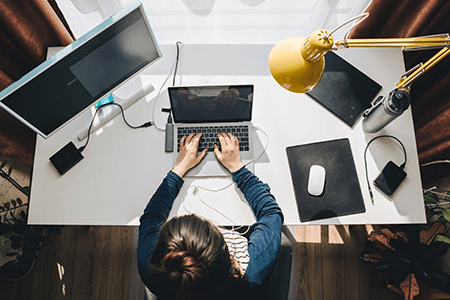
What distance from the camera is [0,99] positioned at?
2.64 feet

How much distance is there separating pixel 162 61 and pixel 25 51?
1.82 feet

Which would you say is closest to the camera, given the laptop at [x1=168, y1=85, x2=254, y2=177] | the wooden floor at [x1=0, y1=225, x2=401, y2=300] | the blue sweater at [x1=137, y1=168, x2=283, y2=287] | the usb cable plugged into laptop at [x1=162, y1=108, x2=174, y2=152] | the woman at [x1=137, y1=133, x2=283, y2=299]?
the woman at [x1=137, y1=133, x2=283, y2=299]

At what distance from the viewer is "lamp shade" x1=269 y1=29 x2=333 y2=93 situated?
0.71 m

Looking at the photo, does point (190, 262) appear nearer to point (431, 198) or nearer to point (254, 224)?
point (254, 224)

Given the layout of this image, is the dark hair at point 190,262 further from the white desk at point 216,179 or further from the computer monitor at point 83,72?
the computer monitor at point 83,72

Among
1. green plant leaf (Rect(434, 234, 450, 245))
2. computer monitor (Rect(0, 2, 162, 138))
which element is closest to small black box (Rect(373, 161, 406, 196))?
green plant leaf (Rect(434, 234, 450, 245))

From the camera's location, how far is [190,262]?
→ 75 cm

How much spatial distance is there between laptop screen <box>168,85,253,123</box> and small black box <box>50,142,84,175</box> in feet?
1.38

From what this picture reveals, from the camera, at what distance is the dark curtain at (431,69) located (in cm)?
111

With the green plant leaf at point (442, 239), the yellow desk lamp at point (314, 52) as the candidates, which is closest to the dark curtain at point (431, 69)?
the green plant leaf at point (442, 239)

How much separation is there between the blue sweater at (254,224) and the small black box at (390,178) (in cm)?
41

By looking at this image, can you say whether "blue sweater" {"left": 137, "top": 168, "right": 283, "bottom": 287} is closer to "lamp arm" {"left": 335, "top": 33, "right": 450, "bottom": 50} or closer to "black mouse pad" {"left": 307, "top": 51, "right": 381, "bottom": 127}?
"black mouse pad" {"left": 307, "top": 51, "right": 381, "bottom": 127}

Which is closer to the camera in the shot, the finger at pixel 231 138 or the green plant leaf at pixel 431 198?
the finger at pixel 231 138

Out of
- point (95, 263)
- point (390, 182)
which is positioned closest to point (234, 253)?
point (390, 182)
